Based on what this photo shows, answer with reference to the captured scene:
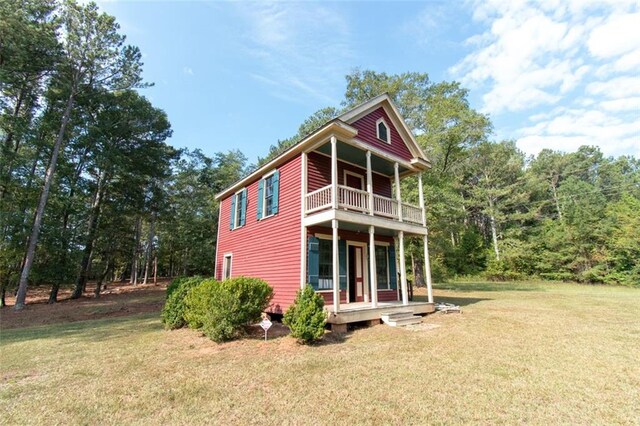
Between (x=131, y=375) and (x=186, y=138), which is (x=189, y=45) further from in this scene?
(x=186, y=138)

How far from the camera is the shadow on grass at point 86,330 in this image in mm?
8320

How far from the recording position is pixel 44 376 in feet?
16.8

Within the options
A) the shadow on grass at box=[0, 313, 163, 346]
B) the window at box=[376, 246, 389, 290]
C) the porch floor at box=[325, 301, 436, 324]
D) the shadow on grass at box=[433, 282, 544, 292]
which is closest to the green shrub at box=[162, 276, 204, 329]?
the shadow on grass at box=[0, 313, 163, 346]

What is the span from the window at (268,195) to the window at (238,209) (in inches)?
66.1

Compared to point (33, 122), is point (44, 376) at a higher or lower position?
lower

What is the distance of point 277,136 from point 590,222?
3131 centimetres

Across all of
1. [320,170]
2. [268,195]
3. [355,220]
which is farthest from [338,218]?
[268,195]

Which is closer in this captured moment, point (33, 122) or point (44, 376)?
point (44, 376)

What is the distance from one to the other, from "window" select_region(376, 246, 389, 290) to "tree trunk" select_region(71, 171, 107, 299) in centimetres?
1878

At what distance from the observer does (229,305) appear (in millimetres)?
7113

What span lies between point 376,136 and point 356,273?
5.27 m

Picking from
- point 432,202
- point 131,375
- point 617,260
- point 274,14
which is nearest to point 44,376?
point 131,375

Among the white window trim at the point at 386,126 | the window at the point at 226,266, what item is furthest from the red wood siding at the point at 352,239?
the window at the point at 226,266

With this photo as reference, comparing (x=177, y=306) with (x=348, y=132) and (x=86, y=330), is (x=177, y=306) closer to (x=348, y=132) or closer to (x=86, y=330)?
(x=86, y=330)
